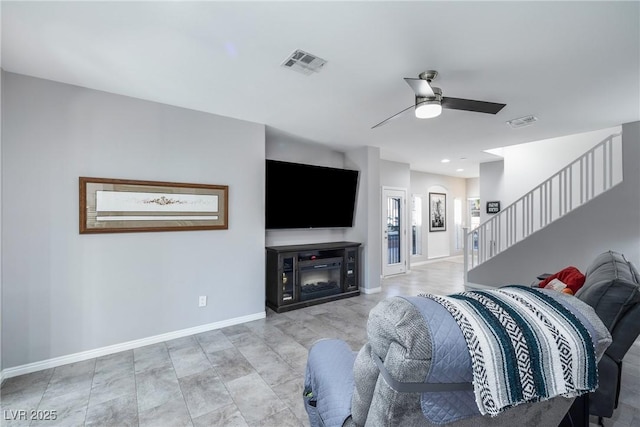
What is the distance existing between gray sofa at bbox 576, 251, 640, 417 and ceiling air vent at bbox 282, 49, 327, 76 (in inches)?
96.3

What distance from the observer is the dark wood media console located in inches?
163

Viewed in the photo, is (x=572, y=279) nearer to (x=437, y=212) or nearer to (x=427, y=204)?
(x=427, y=204)

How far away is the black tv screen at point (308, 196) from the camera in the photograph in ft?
13.9

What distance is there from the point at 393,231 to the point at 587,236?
337 centimetres

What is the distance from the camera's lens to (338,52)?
7.21ft

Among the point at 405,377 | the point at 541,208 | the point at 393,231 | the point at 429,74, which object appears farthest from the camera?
the point at 393,231

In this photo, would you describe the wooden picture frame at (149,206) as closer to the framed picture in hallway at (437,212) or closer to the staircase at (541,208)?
the staircase at (541,208)

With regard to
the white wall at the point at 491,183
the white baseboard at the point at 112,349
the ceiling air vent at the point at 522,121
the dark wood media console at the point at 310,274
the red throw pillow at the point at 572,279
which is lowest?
the white baseboard at the point at 112,349

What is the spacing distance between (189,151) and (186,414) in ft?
8.53

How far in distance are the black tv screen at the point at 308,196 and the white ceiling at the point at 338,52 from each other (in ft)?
3.35

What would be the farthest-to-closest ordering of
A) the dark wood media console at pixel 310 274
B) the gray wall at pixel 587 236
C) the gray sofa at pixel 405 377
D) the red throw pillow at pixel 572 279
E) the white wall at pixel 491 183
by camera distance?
the white wall at pixel 491 183 → the dark wood media console at pixel 310 274 → the gray wall at pixel 587 236 → the red throw pillow at pixel 572 279 → the gray sofa at pixel 405 377

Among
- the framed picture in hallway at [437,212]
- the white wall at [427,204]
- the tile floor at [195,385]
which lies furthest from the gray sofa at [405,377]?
the framed picture in hallway at [437,212]

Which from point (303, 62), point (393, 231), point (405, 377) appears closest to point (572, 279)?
point (405, 377)

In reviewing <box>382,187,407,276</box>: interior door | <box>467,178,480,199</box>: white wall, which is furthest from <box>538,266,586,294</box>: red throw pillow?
<box>467,178,480,199</box>: white wall
